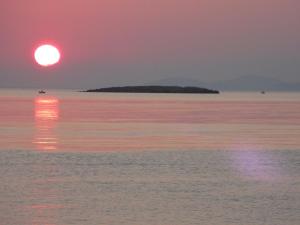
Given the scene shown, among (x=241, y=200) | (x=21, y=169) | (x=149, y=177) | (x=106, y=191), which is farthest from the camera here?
(x=21, y=169)

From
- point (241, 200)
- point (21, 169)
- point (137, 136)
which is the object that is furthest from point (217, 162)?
point (137, 136)

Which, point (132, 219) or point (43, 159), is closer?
point (132, 219)

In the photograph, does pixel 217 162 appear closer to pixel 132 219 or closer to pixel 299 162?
pixel 299 162

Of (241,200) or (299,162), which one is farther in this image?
(299,162)

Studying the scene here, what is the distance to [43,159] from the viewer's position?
3475cm

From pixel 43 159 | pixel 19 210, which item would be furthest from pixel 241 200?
pixel 43 159

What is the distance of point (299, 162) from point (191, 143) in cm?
1167

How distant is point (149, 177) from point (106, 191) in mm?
4068

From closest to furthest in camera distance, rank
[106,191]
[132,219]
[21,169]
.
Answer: [132,219] → [106,191] → [21,169]

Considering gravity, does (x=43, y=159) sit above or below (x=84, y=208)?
above

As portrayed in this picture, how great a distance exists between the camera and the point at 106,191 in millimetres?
24672

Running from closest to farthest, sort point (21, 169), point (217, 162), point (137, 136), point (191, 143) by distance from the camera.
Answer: point (21, 169) < point (217, 162) < point (191, 143) < point (137, 136)

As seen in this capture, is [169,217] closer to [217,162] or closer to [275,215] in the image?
[275,215]

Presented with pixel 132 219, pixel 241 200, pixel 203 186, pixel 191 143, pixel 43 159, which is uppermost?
pixel 191 143
